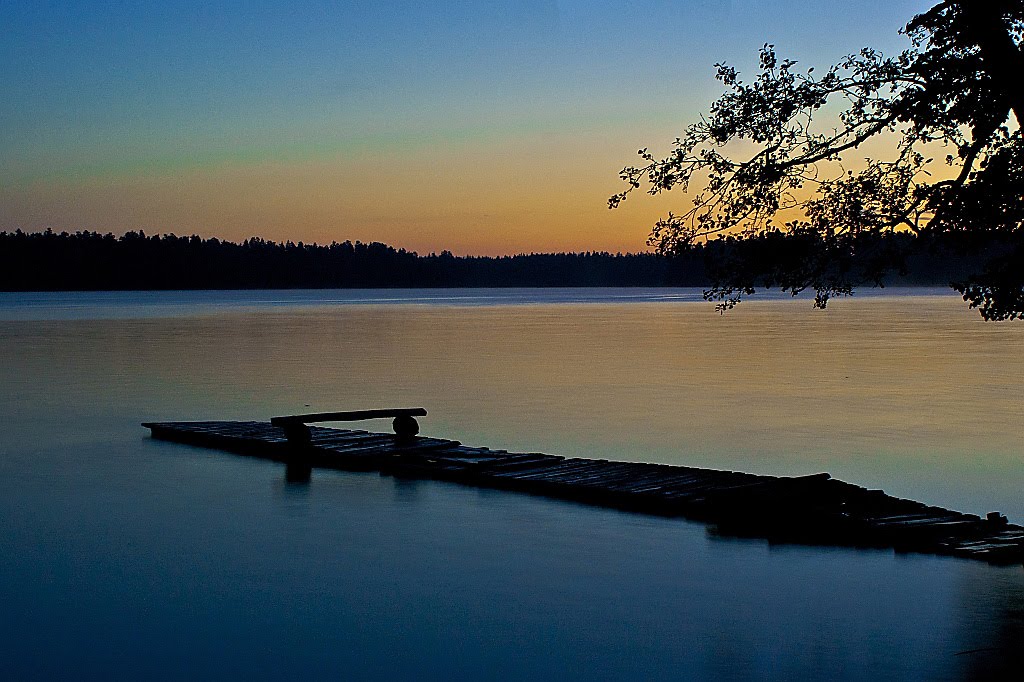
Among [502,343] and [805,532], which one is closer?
[805,532]

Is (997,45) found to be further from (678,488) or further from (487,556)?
(487,556)

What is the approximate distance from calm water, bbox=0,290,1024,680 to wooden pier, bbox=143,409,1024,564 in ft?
1.08

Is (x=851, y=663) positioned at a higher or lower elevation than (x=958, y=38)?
lower

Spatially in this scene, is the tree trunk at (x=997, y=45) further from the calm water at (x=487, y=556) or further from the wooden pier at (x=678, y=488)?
the calm water at (x=487, y=556)

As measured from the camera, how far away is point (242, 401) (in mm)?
28016

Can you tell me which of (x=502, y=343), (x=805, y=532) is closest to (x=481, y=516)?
(x=805, y=532)

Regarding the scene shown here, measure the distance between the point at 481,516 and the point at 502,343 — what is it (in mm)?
35672

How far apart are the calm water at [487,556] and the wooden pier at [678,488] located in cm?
33

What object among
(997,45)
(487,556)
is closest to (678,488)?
(487,556)

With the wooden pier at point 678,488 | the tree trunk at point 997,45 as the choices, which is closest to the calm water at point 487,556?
the wooden pier at point 678,488

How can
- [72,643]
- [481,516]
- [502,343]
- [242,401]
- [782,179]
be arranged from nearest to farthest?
[72,643], [782,179], [481,516], [242,401], [502,343]

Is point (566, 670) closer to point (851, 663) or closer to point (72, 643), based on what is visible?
point (851, 663)

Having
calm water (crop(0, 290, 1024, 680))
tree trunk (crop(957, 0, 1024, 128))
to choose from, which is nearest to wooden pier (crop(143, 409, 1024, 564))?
calm water (crop(0, 290, 1024, 680))

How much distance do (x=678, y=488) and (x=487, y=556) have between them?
2910 millimetres
